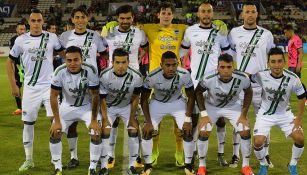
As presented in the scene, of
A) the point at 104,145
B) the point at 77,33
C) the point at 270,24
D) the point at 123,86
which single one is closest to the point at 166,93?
the point at 123,86

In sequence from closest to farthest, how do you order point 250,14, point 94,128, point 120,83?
point 94,128
point 120,83
point 250,14

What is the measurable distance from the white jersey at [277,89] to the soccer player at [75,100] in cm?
217

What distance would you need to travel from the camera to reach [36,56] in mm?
7488

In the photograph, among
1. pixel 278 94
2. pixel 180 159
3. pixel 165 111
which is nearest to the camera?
pixel 278 94

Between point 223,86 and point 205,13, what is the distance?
1249 millimetres

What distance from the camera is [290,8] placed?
133 feet

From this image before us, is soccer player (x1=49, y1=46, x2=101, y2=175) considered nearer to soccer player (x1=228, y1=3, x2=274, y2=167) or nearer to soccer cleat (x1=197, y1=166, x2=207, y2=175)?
soccer cleat (x1=197, y1=166, x2=207, y2=175)

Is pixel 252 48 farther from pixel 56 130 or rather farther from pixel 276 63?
pixel 56 130

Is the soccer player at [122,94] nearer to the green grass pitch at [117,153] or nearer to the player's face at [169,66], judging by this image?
the player's face at [169,66]

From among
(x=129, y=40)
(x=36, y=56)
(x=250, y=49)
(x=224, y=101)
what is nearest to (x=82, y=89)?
(x=36, y=56)

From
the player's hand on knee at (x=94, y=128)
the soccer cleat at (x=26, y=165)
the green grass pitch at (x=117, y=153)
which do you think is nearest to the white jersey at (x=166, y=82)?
the player's hand on knee at (x=94, y=128)

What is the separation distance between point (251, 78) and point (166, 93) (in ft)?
3.84

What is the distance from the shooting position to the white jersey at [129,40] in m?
7.79

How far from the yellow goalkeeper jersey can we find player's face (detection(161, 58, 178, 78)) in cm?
76
